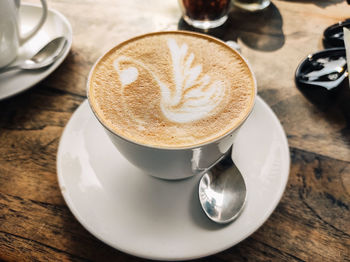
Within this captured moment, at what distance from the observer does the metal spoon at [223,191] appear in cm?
60

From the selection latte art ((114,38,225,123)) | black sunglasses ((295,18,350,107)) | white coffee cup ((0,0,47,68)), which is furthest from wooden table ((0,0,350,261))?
latte art ((114,38,225,123))

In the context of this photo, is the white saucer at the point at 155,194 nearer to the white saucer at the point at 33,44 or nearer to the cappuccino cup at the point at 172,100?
the cappuccino cup at the point at 172,100

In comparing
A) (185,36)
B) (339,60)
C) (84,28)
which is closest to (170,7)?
(84,28)

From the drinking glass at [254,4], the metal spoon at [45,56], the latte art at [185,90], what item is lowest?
the drinking glass at [254,4]

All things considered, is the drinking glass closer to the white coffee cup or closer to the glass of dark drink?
the glass of dark drink

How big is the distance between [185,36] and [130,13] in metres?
0.48

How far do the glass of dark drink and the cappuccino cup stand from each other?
1.07ft

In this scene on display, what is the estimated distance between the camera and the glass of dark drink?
1035 mm

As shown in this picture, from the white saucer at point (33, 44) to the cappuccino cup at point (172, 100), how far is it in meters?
0.29

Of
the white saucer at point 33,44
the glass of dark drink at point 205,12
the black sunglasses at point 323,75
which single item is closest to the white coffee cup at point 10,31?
the white saucer at point 33,44

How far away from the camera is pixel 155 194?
0.65 metres

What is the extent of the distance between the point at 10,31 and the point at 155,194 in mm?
672

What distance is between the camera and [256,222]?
57 cm

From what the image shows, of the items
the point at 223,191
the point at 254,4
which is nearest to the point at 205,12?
the point at 254,4
